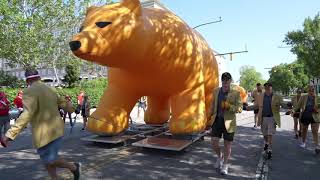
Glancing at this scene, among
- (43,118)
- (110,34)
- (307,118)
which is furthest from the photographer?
(307,118)

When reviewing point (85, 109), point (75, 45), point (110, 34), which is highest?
point (110, 34)

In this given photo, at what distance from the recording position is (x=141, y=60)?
9.10 m

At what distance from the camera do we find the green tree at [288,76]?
262 ft

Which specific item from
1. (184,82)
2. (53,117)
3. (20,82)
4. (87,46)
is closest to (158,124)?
(184,82)

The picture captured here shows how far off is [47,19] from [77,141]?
69.3 ft

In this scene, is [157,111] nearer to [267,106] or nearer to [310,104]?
[267,106]

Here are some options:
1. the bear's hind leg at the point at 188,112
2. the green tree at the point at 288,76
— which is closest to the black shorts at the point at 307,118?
the bear's hind leg at the point at 188,112

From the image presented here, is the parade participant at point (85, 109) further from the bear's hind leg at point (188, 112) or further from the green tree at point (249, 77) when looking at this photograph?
the green tree at point (249, 77)

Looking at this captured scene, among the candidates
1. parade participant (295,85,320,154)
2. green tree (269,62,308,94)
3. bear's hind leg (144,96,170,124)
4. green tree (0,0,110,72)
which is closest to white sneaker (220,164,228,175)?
parade participant (295,85,320,154)

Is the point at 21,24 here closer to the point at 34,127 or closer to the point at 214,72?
the point at 214,72

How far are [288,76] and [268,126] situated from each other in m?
78.4

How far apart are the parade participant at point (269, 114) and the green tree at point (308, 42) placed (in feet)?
80.7

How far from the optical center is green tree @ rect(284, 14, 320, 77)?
32.1m

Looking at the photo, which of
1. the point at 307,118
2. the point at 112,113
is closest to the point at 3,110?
the point at 112,113
